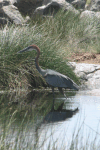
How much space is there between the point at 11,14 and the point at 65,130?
11880 millimetres

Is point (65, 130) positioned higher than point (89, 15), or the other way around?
point (89, 15)

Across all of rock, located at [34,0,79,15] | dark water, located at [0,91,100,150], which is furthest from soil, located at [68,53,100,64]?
rock, located at [34,0,79,15]

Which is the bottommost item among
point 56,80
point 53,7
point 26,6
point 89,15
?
point 56,80

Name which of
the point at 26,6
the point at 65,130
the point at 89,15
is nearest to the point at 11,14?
the point at 26,6

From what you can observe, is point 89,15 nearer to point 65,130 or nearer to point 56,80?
point 56,80

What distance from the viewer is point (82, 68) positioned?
12172mm

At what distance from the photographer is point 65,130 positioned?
17.7 feet

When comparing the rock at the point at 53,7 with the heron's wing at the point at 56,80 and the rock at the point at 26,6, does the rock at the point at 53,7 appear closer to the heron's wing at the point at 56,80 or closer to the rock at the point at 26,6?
the rock at the point at 26,6

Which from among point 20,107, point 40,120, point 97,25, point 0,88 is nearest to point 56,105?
point 20,107

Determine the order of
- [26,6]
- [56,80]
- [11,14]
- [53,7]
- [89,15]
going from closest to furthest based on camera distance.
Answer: [56,80] → [11,14] → [89,15] → [53,7] → [26,6]

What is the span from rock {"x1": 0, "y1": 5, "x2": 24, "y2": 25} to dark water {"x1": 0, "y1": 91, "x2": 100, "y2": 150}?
7833 millimetres

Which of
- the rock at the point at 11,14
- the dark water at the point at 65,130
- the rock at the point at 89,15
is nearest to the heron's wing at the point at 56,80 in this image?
the dark water at the point at 65,130

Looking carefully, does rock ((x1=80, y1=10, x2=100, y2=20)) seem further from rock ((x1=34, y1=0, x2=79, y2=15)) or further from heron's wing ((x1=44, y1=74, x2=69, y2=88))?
heron's wing ((x1=44, y1=74, x2=69, y2=88))

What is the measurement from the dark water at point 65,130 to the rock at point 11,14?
783 centimetres
